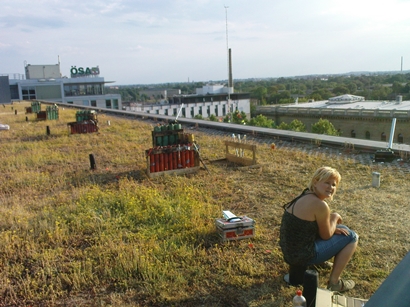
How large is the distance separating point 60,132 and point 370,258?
63.5ft

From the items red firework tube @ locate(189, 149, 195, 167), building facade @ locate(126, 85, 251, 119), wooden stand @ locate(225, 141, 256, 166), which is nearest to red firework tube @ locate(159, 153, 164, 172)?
red firework tube @ locate(189, 149, 195, 167)

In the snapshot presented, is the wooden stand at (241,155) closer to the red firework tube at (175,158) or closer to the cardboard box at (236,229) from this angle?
the red firework tube at (175,158)

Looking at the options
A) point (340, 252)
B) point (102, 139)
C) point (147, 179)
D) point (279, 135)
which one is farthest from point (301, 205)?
point (102, 139)

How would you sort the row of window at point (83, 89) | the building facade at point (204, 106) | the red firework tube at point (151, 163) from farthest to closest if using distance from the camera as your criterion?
the building facade at point (204, 106)
the row of window at point (83, 89)
the red firework tube at point (151, 163)

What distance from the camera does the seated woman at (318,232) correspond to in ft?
14.5

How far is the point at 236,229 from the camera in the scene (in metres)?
6.28

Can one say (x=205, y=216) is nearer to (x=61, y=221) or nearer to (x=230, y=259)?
(x=230, y=259)

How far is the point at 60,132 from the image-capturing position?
21922mm

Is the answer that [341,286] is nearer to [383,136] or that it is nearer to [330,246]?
[330,246]

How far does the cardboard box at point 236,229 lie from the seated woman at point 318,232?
1.62 m

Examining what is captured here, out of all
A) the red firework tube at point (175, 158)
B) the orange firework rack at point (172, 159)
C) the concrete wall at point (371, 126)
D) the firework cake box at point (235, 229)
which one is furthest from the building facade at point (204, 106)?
the firework cake box at point (235, 229)

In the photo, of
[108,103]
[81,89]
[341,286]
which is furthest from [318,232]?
[81,89]

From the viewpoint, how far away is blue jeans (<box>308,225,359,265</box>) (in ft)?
15.0

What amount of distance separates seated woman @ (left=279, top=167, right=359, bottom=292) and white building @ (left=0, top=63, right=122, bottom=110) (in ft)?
259
